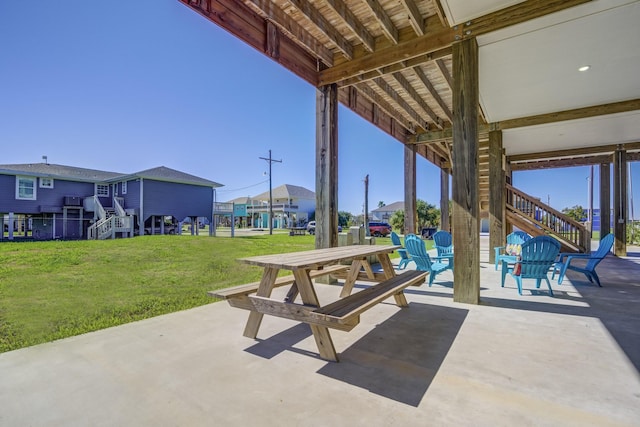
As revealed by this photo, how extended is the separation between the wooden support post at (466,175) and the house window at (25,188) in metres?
19.8

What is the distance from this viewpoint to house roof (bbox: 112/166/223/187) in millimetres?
15751

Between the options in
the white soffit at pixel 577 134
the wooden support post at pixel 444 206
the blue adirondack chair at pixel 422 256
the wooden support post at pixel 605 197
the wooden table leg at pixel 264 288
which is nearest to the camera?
the wooden table leg at pixel 264 288

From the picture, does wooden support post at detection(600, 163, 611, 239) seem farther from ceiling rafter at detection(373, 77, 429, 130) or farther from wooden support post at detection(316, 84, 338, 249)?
wooden support post at detection(316, 84, 338, 249)

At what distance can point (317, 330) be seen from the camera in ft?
7.55

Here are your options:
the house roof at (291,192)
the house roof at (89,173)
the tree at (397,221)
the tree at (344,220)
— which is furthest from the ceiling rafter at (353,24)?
the house roof at (291,192)

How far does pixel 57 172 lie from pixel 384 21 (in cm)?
1914

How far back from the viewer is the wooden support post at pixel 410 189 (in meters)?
8.43

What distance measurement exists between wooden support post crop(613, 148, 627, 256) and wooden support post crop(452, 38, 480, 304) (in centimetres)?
869

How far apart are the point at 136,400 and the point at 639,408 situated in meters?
2.92

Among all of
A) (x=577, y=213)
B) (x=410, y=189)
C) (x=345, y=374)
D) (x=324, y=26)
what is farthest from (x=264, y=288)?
(x=577, y=213)

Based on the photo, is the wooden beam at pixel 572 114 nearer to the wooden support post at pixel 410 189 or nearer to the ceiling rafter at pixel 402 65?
the wooden support post at pixel 410 189

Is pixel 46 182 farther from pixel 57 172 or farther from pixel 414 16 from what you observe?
pixel 414 16

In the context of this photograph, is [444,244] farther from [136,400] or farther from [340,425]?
[136,400]

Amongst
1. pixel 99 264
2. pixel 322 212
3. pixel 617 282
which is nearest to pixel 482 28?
pixel 322 212
